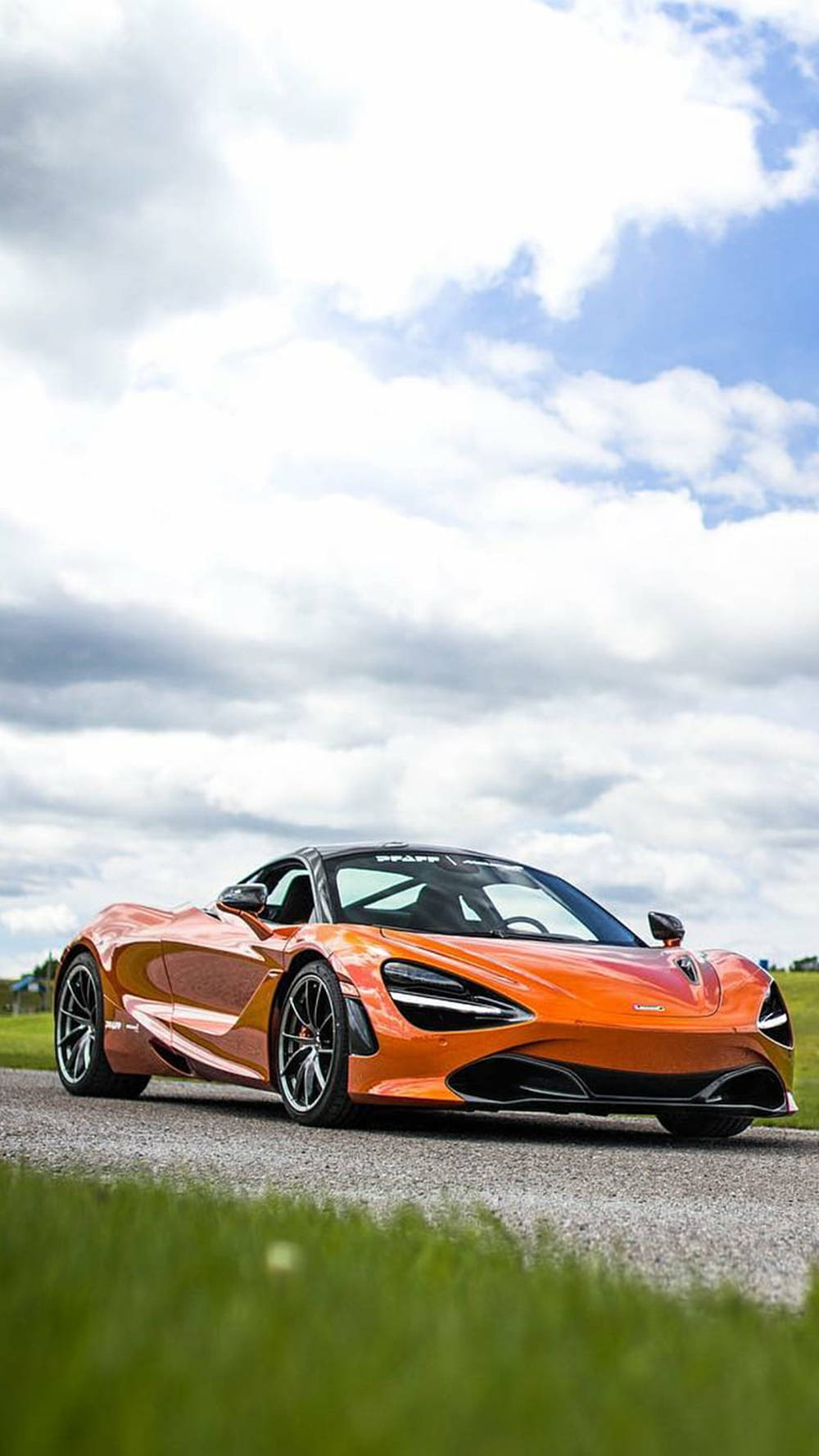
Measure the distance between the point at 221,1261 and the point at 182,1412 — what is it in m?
1.12

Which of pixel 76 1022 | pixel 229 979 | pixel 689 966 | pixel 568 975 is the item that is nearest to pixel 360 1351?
pixel 568 975

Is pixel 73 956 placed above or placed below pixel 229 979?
above

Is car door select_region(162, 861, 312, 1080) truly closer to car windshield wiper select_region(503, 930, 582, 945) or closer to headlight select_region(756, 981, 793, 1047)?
car windshield wiper select_region(503, 930, 582, 945)

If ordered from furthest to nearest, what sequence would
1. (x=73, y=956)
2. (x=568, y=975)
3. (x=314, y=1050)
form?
(x=73, y=956) < (x=314, y=1050) < (x=568, y=975)

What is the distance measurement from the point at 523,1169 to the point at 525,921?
2.87 meters

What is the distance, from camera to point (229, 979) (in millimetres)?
8648

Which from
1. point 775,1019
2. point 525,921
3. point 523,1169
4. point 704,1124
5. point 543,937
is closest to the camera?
point 523,1169

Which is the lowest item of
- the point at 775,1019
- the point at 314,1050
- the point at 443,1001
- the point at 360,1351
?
the point at 360,1351

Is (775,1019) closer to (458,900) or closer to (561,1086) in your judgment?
(561,1086)

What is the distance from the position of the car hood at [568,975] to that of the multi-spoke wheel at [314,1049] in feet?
1.34

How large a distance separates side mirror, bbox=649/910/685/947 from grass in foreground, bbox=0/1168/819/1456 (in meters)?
5.63

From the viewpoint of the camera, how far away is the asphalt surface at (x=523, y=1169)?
3984mm

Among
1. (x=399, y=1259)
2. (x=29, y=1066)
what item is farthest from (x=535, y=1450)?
(x=29, y=1066)

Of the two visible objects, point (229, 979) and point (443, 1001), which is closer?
point (443, 1001)
